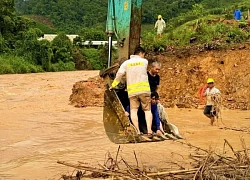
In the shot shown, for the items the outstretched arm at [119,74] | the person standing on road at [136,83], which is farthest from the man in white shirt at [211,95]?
the outstretched arm at [119,74]

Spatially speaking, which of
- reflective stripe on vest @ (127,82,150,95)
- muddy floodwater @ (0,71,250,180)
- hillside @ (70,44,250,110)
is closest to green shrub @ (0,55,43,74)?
muddy floodwater @ (0,71,250,180)

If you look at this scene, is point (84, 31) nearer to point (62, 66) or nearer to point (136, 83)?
point (62, 66)

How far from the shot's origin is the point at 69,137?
12.6 meters

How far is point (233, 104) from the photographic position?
56.0 feet

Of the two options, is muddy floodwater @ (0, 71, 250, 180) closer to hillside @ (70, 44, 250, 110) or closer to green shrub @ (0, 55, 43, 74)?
hillside @ (70, 44, 250, 110)

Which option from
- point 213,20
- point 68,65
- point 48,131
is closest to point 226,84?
point 213,20

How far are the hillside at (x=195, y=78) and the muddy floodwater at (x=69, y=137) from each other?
60 centimetres

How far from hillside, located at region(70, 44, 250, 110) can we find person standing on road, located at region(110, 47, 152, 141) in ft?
32.9

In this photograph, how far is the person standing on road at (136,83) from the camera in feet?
24.3

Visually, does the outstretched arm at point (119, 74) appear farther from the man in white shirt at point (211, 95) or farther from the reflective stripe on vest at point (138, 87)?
the man in white shirt at point (211, 95)

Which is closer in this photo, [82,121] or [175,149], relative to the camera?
[175,149]

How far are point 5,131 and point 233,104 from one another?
8074 mm

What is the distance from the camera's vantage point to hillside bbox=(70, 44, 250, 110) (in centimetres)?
1747

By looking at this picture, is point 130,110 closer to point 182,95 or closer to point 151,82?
point 151,82
